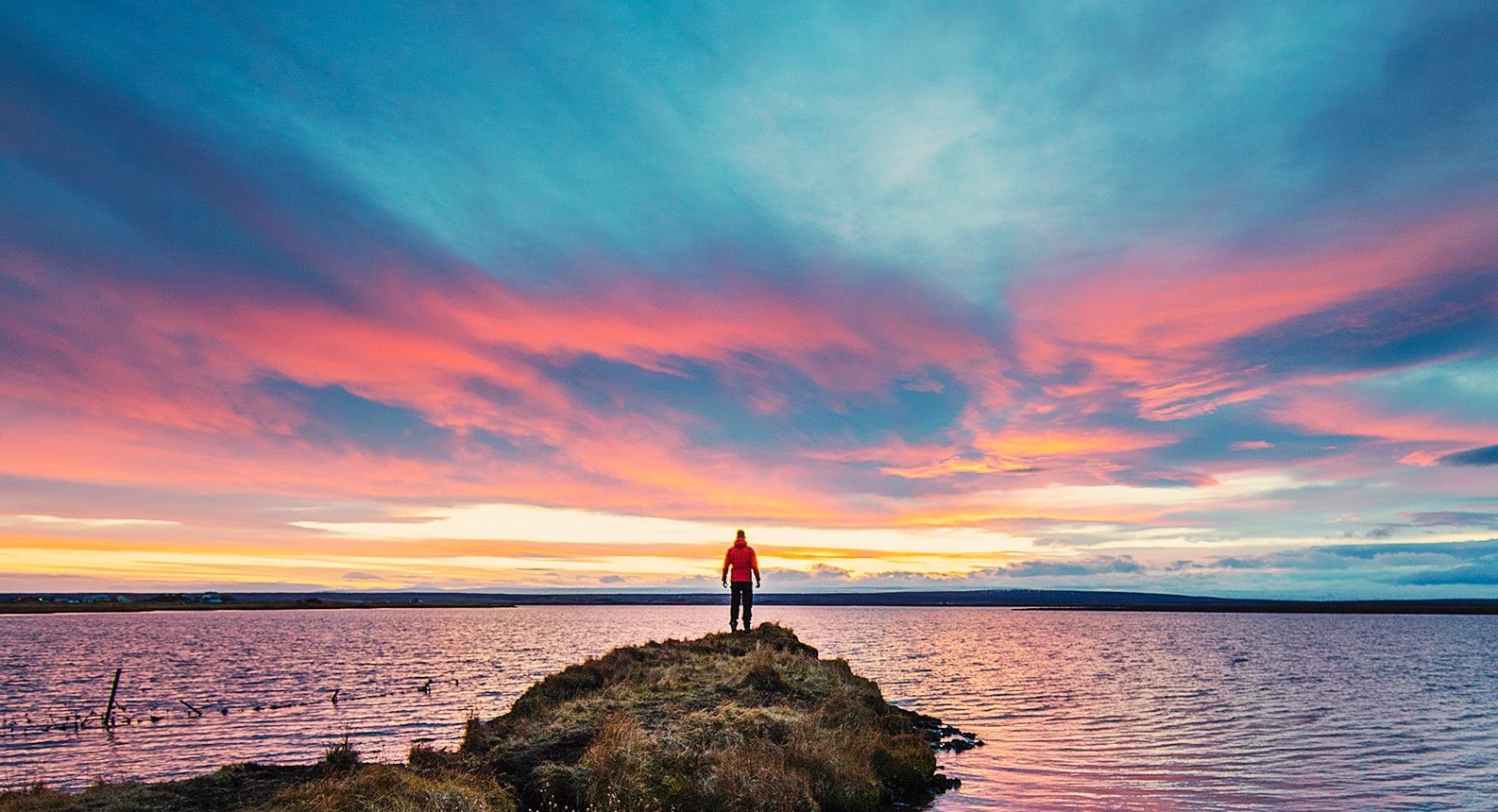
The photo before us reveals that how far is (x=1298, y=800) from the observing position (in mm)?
21938

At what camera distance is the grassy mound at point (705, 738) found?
16.8 metres

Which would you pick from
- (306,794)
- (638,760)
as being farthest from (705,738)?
(306,794)

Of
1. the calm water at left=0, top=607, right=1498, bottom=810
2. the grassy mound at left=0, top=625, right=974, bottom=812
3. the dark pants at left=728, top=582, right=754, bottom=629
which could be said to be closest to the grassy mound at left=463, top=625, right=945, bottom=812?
the grassy mound at left=0, top=625, right=974, bottom=812

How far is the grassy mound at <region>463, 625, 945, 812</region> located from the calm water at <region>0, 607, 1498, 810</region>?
262 cm

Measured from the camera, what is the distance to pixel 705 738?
62.6ft

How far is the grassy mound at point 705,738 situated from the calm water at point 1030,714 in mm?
2623

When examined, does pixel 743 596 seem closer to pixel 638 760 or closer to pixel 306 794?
pixel 638 760

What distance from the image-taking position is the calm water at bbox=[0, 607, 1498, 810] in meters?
24.3

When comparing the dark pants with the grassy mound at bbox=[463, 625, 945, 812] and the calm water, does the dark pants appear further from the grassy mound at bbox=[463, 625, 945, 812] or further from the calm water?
the calm water

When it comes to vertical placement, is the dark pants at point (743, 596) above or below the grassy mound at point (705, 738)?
above

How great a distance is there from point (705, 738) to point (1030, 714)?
83.0 feet

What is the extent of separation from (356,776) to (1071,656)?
74.6 meters

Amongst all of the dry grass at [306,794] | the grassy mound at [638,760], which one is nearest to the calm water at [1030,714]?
the grassy mound at [638,760]

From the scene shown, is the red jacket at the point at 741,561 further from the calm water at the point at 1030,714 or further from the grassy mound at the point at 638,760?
the calm water at the point at 1030,714
